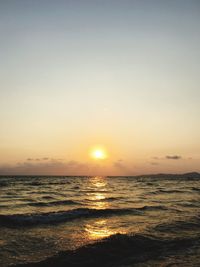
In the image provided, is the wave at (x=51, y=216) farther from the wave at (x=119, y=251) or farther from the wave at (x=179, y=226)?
the wave at (x=119, y=251)

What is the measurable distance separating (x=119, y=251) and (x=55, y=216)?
746cm

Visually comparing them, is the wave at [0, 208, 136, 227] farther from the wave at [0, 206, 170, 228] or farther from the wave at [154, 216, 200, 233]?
the wave at [154, 216, 200, 233]

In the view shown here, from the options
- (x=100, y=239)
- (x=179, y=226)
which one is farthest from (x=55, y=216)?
(x=179, y=226)

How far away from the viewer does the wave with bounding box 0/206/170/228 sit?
14492 mm

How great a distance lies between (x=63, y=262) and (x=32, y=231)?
4.72 metres

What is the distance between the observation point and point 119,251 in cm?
952

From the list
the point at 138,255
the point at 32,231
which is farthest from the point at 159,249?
the point at 32,231

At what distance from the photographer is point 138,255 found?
29.8ft

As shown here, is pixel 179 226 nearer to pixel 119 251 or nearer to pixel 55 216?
pixel 119 251

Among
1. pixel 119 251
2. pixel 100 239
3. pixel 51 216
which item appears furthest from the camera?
pixel 51 216

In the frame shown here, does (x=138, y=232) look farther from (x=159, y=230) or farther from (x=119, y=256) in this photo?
(x=119, y=256)

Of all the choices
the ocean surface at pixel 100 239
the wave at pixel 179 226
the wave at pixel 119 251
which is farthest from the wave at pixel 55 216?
the wave at pixel 119 251

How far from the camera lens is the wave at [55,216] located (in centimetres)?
1449

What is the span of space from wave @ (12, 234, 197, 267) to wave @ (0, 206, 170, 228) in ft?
17.7
